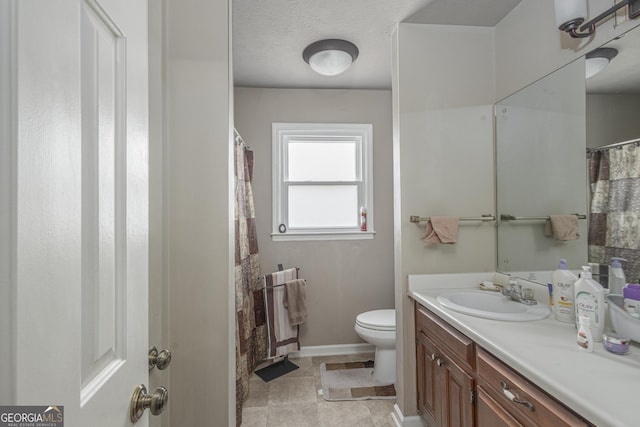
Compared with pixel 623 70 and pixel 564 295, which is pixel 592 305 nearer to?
pixel 564 295

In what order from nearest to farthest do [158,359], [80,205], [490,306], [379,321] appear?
[80,205], [158,359], [490,306], [379,321]

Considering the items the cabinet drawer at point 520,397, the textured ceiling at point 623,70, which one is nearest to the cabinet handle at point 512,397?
the cabinet drawer at point 520,397

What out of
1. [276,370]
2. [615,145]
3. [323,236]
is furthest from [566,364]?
[276,370]

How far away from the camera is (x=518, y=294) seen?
1563 mm

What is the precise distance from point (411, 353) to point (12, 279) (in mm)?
1960

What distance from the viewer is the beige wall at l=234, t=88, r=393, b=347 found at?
2748mm

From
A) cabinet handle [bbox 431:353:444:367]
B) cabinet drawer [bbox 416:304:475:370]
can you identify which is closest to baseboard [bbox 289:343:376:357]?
cabinet drawer [bbox 416:304:475:370]

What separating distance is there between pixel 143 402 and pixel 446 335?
128cm

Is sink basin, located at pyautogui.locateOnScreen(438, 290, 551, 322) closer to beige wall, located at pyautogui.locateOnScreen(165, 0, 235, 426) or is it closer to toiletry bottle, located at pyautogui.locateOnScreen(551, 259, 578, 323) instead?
toiletry bottle, located at pyautogui.locateOnScreen(551, 259, 578, 323)

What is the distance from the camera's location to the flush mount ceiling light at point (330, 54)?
6.68ft

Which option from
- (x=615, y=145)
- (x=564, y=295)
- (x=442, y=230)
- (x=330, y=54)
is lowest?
(x=564, y=295)

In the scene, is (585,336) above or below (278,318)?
above

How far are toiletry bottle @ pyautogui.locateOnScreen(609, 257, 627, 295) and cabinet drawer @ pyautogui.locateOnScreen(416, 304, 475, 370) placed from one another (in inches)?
23.2

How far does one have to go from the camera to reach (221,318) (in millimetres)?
1211
